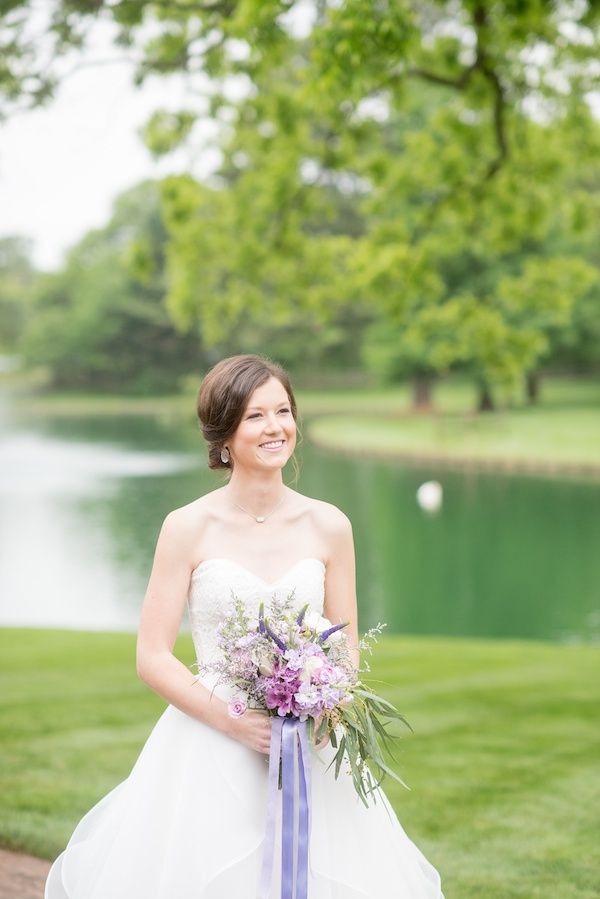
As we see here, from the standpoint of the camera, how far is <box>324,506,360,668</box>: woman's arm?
320cm

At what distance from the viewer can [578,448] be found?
31062mm

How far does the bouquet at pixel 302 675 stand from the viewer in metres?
2.76

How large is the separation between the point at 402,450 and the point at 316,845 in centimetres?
3020

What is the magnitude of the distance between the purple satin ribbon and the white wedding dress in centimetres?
9

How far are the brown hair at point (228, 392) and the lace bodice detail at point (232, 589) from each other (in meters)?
0.38

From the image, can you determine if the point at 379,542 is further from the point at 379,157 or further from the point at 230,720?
the point at 230,720

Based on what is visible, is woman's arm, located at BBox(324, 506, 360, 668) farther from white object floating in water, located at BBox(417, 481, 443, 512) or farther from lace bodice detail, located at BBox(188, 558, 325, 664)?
white object floating in water, located at BBox(417, 481, 443, 512)

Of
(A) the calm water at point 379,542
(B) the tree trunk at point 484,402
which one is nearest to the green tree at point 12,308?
(A) the calm water at point 379,542

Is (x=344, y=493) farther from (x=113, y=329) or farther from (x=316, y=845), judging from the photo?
(x=113, y=329)

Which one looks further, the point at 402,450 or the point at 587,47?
the point at 402,450

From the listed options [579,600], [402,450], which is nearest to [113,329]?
[402,450]

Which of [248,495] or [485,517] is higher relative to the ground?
[248,495]

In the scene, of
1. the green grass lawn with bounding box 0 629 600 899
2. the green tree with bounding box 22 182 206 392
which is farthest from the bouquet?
the green tree with bounding box 22 182 206 392

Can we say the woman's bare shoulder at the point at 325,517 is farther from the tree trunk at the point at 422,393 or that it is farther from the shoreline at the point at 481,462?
the tree trunk at the point at 422,393
